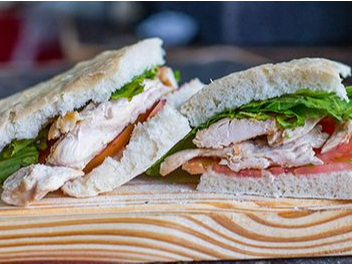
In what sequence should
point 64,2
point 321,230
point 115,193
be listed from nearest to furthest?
point 321,230
point 115,193
point 64,2

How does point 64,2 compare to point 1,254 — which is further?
point 64,2

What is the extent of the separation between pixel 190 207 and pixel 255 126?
10.9 inches

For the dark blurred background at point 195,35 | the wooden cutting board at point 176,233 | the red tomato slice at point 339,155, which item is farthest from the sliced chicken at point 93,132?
the dark blurred background at point 195,35

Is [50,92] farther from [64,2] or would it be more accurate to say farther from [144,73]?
[64,2]

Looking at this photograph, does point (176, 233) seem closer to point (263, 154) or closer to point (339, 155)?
point (263, 154)

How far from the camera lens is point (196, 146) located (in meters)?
1.79

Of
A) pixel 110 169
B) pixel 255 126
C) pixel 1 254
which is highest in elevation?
pixel 255 126

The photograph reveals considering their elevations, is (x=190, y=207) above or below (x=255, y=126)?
below

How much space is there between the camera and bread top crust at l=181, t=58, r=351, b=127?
64.8 inches

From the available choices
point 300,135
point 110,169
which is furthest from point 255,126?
Answer: point 110,169

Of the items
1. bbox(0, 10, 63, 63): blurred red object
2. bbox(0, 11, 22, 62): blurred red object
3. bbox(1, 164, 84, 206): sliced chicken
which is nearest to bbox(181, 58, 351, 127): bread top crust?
bbox(1, 164, 84, 206): sliced chicken

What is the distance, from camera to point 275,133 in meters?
1.71

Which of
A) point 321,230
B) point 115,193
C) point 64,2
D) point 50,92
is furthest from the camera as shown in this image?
point 64,2

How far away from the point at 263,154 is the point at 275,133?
7 centimetres
